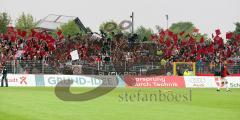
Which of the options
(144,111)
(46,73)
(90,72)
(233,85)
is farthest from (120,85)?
(144,111)

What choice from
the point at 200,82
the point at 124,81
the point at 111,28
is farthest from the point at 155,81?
the point at 111,28

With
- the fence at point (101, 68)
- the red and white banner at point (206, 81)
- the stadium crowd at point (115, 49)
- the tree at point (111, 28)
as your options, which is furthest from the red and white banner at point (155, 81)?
the tree at point (111, 28)

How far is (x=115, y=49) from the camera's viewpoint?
54969 millimetres

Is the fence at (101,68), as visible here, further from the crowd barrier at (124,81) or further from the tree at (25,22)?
the tree at (25,22)

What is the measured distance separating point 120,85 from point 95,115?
3044 centimetres

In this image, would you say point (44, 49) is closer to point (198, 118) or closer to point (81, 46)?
point (81, 46)

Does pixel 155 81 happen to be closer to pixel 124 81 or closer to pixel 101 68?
pixel 124 81

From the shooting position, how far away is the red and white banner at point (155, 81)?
162ft

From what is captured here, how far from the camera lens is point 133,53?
184ft

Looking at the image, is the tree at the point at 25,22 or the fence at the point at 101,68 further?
the tree at the point at 25,22

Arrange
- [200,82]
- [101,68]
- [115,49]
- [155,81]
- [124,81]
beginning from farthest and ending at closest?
1. [115,49]
2. [200,82]
3. [155,81]
4. [124,81]
5. [101,68]

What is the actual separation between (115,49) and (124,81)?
6.45 m

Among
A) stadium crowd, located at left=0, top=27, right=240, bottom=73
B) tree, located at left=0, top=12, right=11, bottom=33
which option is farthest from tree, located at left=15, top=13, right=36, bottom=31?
stadium crowd, located at left=0, top=27, right=240, bottom=73

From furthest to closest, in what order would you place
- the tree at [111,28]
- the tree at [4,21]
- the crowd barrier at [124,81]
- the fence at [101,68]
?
the tree at [4,21] → the tree at [111,28] → the crowd barrier at [124,81] → the fence at [101,68]
